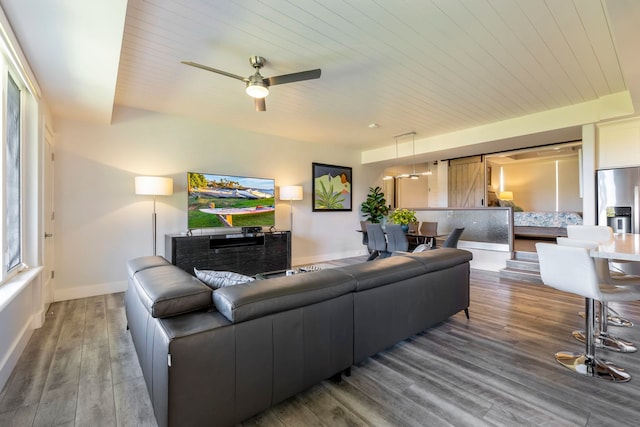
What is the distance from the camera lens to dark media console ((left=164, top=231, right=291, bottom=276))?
4.14 m

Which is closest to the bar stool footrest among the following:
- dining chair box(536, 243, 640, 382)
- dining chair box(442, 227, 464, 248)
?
dining chair box(536, 243, 640, 382)

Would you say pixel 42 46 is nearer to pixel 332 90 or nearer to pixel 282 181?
pixel 332 90

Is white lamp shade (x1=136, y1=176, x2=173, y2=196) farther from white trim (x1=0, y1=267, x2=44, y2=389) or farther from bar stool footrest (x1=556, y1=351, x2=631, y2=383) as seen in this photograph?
bar stool footrest (x1=556, y1=351, x2=631, y2=383)

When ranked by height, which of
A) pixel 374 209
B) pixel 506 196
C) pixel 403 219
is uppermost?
pixel 506 196

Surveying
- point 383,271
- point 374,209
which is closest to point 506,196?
point 374,209

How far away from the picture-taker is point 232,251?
15.0 feet

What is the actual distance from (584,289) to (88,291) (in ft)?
17.7

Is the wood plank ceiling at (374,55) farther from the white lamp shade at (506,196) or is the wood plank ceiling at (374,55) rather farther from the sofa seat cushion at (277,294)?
the white lamp shade at (506,196)

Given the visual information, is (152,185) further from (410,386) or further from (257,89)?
(410,386)

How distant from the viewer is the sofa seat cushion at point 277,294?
145 cm

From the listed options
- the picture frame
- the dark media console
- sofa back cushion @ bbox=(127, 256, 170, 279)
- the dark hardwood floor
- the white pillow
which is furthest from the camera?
the picture frame

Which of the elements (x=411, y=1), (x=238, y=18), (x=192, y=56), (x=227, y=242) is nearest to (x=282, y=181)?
(x=227, y=242)

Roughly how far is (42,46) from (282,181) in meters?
3.96

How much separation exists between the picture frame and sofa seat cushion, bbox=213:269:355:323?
4.52m
